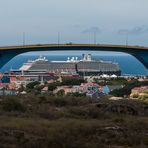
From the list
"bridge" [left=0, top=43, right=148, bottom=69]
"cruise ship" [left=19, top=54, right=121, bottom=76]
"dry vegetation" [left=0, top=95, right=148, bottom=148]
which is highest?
"bridge" [left=0, top=43, right=148, bottom=69]

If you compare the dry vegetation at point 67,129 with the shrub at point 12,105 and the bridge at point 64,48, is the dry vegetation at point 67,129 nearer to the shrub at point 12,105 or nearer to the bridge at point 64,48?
the shrub at point 12,105

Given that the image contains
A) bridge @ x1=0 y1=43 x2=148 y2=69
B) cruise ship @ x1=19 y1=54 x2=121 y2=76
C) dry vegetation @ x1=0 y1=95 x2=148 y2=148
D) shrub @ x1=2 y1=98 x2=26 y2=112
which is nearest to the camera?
dry vegetation @ x1=0 y1=95 x2=148 y2=148

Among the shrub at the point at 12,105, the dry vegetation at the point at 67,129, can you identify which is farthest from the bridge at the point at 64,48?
the dry vegetation at the point at 67,129

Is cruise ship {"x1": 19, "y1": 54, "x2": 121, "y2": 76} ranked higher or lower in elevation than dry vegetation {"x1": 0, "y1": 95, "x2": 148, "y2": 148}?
lower

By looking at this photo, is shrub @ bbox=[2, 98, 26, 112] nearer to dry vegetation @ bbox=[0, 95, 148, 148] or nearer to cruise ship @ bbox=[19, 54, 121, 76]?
dry vegetation @ bbox=[0, 95, 148, 148]

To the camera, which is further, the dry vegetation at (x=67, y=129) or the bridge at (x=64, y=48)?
the bridge at (x=64, y=48)

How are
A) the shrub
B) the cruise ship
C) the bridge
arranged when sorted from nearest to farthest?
the shrub
the bridge
the cruise ship

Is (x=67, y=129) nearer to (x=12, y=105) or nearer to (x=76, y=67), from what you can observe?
(x=12, y=105)

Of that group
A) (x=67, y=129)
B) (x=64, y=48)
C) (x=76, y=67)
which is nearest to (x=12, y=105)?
(x=67, y=129)

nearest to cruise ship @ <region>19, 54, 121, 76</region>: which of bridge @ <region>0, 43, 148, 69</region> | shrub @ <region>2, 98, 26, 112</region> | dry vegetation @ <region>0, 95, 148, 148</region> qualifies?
bridge @ <region>0, 43, 148, 69</region>

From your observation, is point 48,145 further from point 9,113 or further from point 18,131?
point 9,113

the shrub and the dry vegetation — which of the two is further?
the shrub
